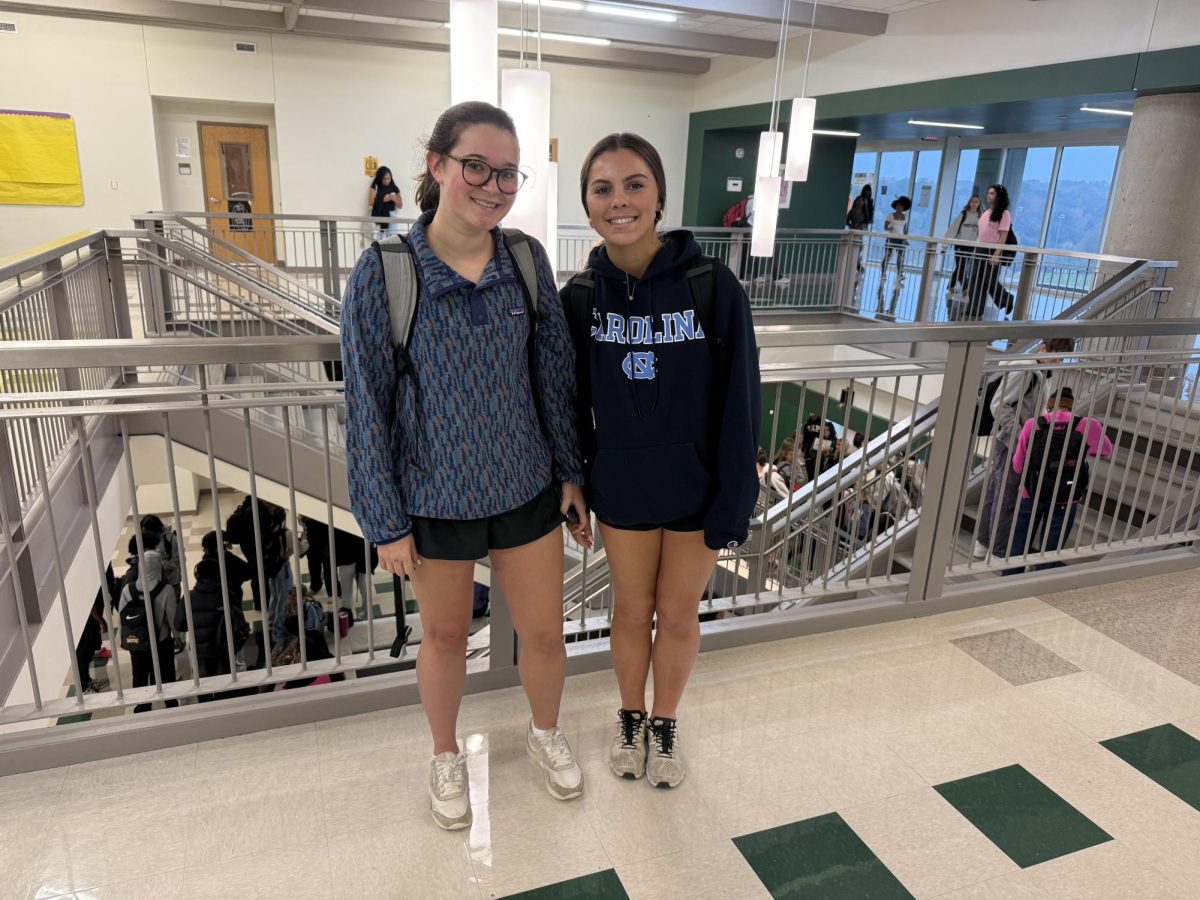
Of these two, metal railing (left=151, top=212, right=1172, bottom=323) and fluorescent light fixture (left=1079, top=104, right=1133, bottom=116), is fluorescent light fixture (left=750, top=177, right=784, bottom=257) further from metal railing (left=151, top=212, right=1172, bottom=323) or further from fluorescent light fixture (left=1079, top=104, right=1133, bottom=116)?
fluorescent light fixture (left=1079, top=104, right=1133, bottom=116)

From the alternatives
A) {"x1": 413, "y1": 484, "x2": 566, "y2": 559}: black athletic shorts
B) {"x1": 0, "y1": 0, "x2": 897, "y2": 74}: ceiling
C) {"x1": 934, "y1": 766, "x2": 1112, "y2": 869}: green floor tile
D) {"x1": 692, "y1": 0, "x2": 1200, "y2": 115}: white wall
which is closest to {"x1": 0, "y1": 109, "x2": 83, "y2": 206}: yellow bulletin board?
{"x1": 0, "y1": 0, "x2": 897, "y2": 74}: ceiling

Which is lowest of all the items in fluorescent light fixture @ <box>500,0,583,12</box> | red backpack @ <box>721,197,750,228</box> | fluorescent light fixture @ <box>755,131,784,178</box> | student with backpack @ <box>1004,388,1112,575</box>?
student with backpack @ <box>1004,388,1112,575</box>

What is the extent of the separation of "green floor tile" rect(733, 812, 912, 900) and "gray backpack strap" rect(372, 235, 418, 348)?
55.8 inches

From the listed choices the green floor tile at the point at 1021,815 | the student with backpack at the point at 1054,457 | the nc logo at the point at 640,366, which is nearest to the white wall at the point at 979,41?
the student with backpack at the point at 1054,457

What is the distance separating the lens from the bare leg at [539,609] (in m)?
1.84

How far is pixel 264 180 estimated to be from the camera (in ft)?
39.4

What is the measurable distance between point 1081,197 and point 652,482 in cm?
1422

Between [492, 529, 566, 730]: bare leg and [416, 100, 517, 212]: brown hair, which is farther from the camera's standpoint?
[492, 529, 566, 730]: bare leg

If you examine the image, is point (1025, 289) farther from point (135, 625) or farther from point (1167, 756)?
point (135, 625)

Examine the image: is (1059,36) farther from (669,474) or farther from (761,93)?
(669,474)

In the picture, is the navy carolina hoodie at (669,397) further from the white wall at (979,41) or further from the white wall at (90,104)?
the white wall at (90,104)

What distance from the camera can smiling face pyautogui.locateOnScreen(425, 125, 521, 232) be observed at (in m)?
1.55

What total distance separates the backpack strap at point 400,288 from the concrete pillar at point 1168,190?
6864mm

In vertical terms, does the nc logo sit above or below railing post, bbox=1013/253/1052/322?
above
